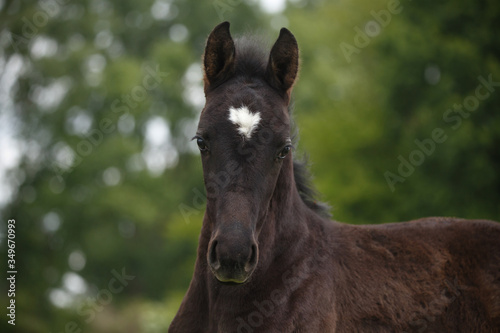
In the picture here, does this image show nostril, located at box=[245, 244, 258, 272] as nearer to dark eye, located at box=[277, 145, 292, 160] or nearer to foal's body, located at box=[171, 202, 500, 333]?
foal's body, located at box=[171, 202, 500, 333]

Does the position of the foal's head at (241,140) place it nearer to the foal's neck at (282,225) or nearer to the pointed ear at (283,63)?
the pointed ear at (283,63)

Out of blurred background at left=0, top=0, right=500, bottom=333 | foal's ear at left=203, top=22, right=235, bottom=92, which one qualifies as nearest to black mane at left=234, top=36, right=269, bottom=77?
foal's ear at left=203, top=22, right=235, bottom=92

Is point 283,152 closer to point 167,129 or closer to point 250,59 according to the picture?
point 250,59

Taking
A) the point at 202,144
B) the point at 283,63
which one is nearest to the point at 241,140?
the point at 202,144

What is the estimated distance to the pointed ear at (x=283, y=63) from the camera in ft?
15.5

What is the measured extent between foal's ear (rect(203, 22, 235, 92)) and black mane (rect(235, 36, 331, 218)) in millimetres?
118

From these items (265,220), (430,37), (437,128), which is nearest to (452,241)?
(265,220)

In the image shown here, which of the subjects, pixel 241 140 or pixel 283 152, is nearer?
pixel 241 140

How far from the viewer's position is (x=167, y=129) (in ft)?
96.8

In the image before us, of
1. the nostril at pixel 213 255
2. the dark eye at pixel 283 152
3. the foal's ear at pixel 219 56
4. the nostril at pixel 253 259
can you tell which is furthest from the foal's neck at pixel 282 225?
the foal's ear at pixel 219 56

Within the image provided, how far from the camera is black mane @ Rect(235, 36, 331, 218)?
482cm

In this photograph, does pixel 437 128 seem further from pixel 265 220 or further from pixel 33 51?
pixel 33 51

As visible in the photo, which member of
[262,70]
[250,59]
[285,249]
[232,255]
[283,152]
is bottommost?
[232,255]

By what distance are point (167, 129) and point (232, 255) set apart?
26.3m
